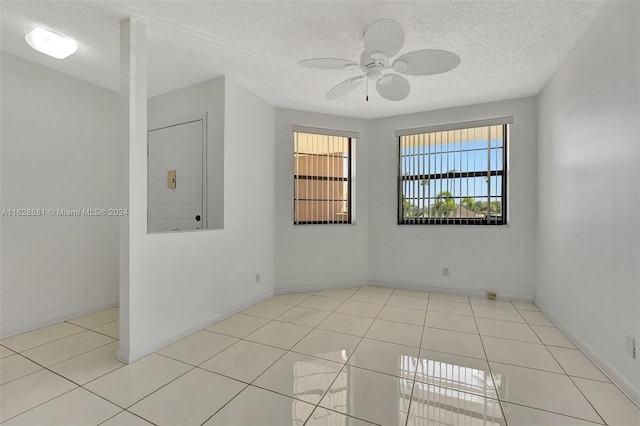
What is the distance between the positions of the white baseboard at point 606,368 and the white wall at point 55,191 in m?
4.75

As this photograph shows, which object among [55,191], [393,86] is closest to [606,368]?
[393,86]

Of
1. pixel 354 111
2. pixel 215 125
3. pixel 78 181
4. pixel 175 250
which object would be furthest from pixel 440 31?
pixel 78 181

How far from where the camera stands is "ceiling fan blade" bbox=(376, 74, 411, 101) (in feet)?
7.64

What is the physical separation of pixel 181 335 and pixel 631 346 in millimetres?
3343

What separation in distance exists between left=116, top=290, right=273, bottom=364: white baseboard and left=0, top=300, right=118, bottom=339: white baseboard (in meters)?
1.33

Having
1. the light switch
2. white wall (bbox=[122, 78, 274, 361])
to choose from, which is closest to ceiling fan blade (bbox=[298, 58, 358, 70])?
white wall (bbox=[122, 78, 274, 361])

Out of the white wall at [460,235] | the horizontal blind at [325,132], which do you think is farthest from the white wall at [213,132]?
the white wall at [460,235]

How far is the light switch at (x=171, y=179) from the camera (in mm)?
3390

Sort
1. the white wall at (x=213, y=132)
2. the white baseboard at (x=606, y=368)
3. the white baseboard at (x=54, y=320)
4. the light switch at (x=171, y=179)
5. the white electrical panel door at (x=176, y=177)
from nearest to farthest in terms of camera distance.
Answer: the white baseboard at (x=606, y=368) < the white baseboard at (x=54, y=320) < the white wall at (x=213, y=132) < the white electrical panel door at (x=176, y=177) < the light switch at (x=171, y=179)

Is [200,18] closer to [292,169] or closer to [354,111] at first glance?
[292,169]

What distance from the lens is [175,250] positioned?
2486 millimetres

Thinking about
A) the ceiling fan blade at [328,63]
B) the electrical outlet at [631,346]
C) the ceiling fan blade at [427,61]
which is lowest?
the electrical outlet at [631,346]

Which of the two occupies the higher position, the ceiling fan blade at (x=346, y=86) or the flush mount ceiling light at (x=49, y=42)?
the flush mount ceiling light at (x=49, y=42)

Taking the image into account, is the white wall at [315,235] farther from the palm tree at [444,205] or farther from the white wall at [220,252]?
the palm tree at [444,205]
